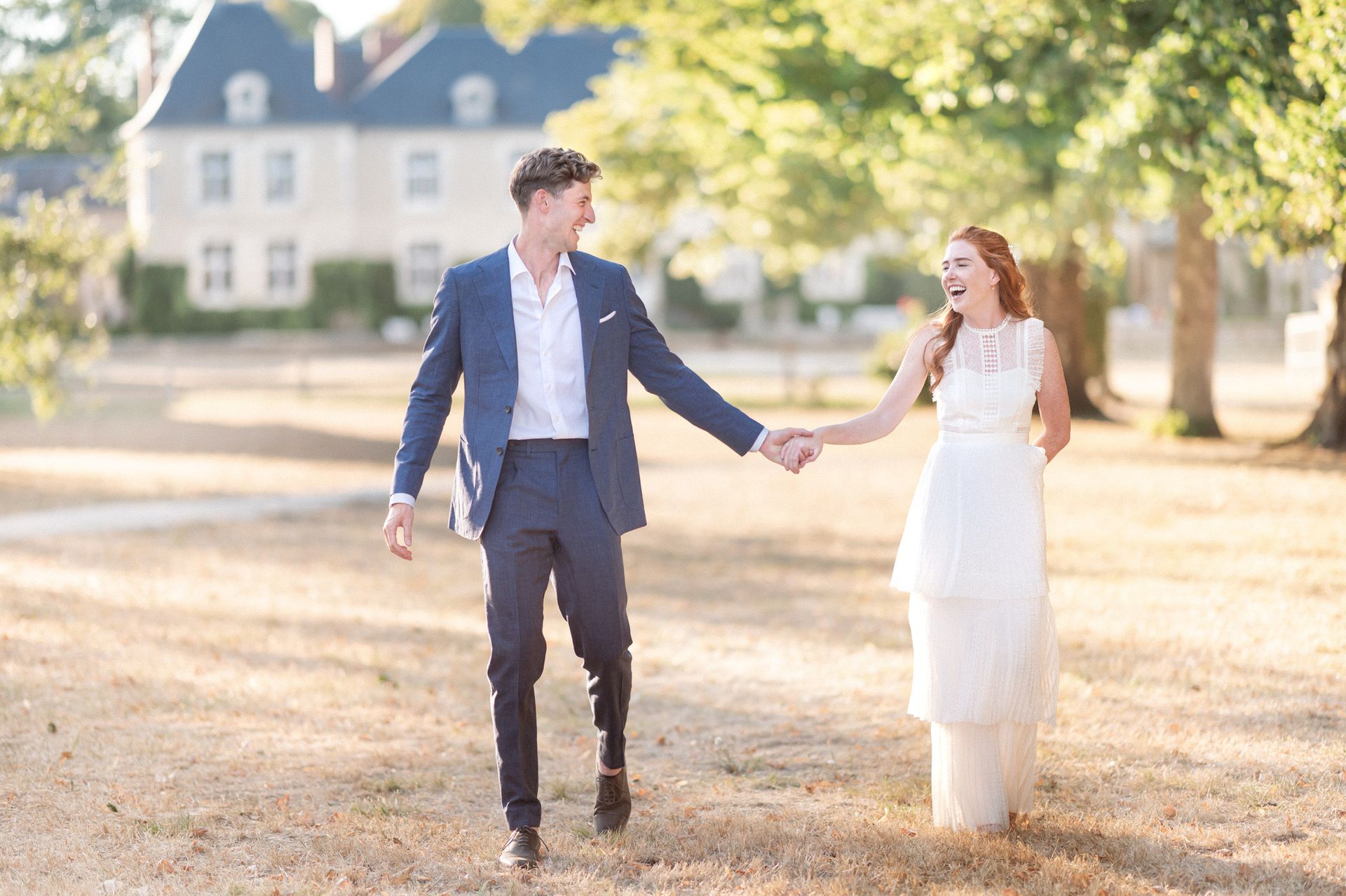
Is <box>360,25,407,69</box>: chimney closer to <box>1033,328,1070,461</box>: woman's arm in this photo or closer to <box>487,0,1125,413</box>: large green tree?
<box>487,0,1125,413</box>: large green tree

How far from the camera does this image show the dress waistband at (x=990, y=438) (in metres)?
4.68

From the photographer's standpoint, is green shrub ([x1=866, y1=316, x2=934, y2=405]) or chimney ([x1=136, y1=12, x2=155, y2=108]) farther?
chimney ([x1=136, y1=12, x2=155, y2=108])

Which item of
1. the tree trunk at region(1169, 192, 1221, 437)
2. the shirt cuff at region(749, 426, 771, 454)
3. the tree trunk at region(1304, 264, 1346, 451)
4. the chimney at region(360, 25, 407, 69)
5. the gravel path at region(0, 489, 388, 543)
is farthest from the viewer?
the chimney at region(360, 25, 407, 69)

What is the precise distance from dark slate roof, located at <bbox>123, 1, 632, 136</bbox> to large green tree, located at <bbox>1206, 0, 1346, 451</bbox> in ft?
135

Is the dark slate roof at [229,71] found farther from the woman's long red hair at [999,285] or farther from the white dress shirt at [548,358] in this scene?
the woman's long red hair at [999,285]

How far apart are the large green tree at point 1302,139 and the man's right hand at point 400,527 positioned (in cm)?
436

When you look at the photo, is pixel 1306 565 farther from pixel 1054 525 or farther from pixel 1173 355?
pixel 1173 355

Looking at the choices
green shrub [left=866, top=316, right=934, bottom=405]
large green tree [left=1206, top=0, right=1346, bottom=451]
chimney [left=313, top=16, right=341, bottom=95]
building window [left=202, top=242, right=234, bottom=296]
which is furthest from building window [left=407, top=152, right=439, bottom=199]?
large green tree [left=1206, top=0, right=1346, bottom=451]

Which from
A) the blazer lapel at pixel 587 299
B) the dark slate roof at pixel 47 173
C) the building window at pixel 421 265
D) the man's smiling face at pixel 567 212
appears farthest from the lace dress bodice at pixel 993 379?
the dark slate roof at pixel 47 173

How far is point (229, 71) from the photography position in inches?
1880

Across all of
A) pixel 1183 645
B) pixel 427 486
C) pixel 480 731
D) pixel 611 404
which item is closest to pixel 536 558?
pixel 611 404

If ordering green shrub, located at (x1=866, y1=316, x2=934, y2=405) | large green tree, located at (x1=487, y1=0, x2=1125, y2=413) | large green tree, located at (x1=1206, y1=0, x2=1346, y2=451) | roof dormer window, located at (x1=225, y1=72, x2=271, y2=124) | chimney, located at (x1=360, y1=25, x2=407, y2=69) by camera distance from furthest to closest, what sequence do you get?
chimney, located at (x1=360, y1=25, x2=407, y2=69) < roof dormer window, located at (x1=225, y1=72, x2=271, y2=124) < green shrub, located at (x1=866, y1=316, x2=934, y2=405) < large green tree, located at (x1=487, y1=0, x2=1125, y2=413) < large green tree, located at (x1=1206, y1=0, x2=1346, y2=451)

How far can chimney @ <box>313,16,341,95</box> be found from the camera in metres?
48.0

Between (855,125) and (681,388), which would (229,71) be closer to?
(855,125)
